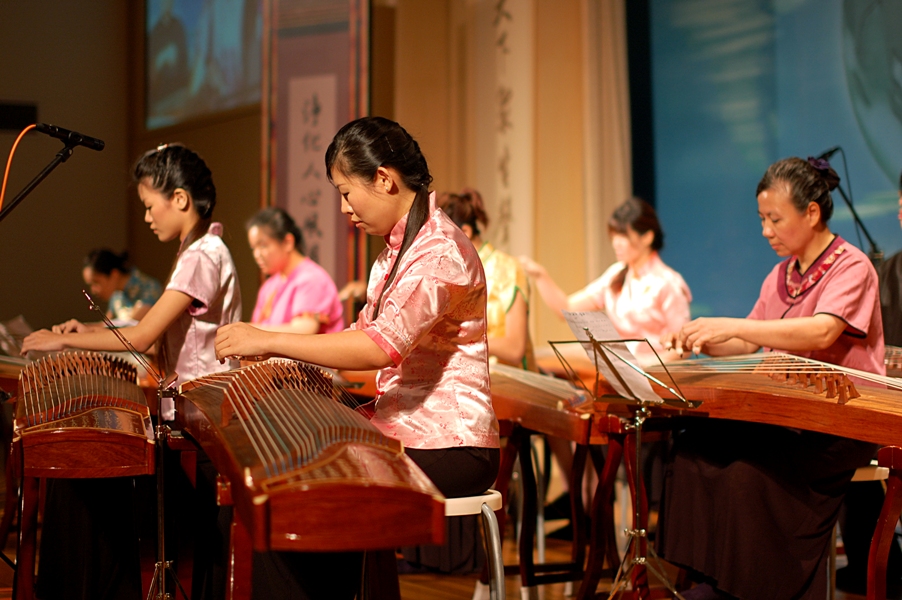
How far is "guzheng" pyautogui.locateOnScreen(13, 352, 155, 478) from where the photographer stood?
1.88 m

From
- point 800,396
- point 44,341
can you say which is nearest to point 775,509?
point 800,396

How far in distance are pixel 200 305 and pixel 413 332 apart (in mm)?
995

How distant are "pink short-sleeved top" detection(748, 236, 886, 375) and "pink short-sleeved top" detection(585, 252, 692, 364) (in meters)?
1.19

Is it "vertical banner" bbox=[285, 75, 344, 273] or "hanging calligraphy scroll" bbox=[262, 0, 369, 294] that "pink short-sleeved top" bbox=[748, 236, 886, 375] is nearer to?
"hanging calligraphy scroll" bbox=[262, 0, 369, 294]

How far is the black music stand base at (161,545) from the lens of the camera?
1944 millimetres

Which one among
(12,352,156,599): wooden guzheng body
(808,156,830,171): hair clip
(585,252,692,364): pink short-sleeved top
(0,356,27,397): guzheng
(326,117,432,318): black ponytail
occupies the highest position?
(808,156,830,171): hair clip

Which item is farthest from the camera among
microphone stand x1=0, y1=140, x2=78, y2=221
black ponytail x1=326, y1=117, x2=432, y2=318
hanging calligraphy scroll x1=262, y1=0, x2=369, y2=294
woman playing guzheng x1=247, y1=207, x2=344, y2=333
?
hanging calligraphy scroll x1=262, y1=0, x2=369, y2=294

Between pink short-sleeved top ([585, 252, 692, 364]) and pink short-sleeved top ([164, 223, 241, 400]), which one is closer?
pink short-sleeved top ([164, 223, 241, 400])

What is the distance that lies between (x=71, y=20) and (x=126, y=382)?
648 centimetres

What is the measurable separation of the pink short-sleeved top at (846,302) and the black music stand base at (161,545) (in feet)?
5.48

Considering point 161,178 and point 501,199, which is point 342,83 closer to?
point 501,199

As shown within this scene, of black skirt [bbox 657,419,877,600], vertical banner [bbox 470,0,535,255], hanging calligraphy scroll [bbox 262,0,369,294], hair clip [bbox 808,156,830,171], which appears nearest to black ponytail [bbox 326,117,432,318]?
black skirt [bbox 657,419,877,600]

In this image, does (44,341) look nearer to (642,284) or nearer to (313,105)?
(642,284)

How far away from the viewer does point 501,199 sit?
5512 mm
